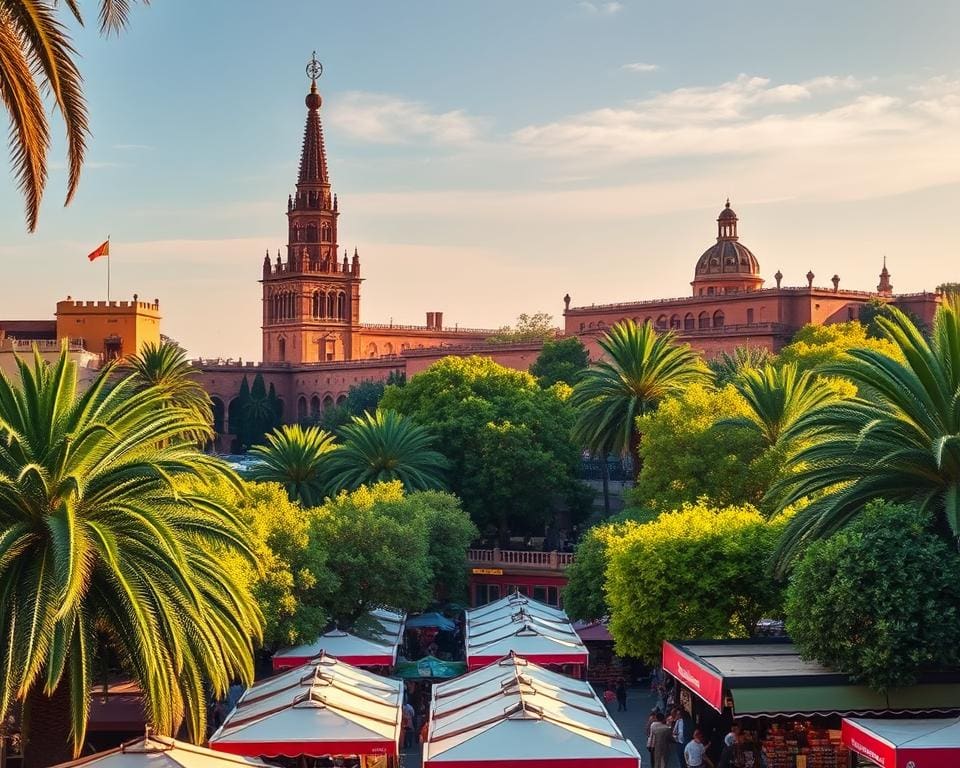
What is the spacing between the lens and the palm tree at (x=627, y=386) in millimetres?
46219

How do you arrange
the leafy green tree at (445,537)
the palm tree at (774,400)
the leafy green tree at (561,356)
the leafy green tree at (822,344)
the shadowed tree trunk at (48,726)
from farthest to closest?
the leafy green tree at (561,356) < the leafy green tree at (822,344) < the leafy green tree at (445,537) < the palm tree at (774,400) < the shadowed tree trunk at (48,726)

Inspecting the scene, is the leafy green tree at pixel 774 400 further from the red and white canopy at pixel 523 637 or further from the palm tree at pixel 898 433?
the palm tree at pixel 898 433

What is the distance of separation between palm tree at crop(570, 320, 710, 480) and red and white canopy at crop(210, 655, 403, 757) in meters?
23.2

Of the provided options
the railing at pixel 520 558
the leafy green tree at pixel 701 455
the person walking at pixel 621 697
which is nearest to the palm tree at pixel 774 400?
the leafy green tree at pixel 701 455

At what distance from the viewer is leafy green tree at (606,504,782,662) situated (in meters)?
29.0

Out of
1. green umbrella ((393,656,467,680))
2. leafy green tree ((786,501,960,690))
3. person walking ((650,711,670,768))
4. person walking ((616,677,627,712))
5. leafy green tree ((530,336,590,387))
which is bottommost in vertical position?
person walking ((616,677,627,712))

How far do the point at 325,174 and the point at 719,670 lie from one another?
4425 inches

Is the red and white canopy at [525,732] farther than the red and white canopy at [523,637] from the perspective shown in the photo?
No

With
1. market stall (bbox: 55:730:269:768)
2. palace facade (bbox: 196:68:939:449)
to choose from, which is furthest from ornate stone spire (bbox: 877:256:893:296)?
market stall (bbox: 55:730:269:768)

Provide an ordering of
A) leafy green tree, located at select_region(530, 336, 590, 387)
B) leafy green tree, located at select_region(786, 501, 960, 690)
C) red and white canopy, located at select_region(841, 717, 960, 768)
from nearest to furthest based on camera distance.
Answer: red and white canopy, located at select_region(841, 717, 960, 768) → leafy green tree, located at select_region(786, 501, 960, 690) → leafy green tree, located at select_region(530, 336, 590, 387)

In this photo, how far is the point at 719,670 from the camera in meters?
22.5

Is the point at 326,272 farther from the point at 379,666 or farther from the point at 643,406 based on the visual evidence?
the point at 379,666

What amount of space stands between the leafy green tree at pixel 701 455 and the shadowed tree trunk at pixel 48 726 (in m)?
22.4

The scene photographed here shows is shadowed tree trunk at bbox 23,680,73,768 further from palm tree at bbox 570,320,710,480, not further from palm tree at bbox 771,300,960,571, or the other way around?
palm tree at bbox 570,320,710,480
